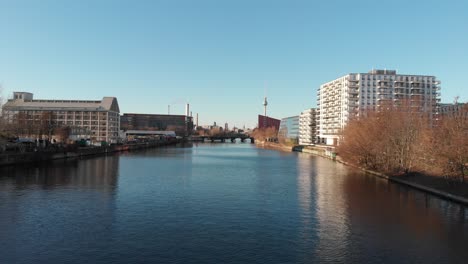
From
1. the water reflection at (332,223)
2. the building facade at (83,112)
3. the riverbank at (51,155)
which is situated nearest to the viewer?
the water reflection at (332,223)

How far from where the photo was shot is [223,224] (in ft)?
88.8

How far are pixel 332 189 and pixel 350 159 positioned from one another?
32.1 meters

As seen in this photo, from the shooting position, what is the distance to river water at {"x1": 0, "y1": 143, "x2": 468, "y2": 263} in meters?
21.0

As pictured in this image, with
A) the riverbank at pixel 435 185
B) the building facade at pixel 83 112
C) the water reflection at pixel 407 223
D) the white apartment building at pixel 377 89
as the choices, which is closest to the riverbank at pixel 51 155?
the building facade at pixel 83 112

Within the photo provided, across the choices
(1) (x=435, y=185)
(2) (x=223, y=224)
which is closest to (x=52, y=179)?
(2) (x=223, y=224)

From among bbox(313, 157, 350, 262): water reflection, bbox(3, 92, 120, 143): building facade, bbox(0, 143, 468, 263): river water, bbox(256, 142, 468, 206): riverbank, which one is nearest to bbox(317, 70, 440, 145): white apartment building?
bbox(256, 142, 468, 206): riverbank

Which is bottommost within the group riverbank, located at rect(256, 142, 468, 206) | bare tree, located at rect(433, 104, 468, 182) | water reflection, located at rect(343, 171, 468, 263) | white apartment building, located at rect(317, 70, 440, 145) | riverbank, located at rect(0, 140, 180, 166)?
water reflection, located at rect(343, 171, 468, 263)

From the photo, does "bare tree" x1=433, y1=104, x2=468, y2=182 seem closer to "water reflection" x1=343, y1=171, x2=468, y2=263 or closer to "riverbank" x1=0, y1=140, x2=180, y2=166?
"water reflection" x1=343, y1=171, x2=468, y2=263

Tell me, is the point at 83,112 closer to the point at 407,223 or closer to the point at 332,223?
the point at 332,223

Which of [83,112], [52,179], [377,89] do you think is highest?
[377,89]

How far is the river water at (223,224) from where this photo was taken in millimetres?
20953

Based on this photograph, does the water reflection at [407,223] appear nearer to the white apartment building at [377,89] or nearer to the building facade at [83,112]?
the white apartment building at [377,89]

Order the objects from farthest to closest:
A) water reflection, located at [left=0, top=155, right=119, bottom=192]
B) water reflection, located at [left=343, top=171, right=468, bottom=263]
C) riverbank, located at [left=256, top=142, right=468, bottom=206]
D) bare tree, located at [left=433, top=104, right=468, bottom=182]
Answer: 1. water reflection, located at [left=0, top=155, right=119, bottom=192]
2. bare tree, located at [left=433, top=104, right=468, bottom=182]
3. riverbank, located at [left=256, top=142, right=468, bottom=206]
4. water reflection, located at [left=343, top=171, right=468, bottom=263]

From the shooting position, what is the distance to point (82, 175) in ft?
176
